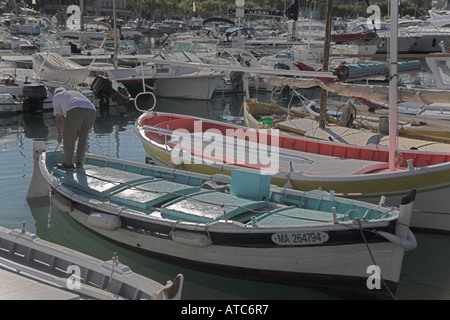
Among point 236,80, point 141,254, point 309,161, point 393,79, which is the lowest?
point 141,254

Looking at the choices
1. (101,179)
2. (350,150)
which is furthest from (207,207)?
(350,150)

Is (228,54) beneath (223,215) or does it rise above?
above

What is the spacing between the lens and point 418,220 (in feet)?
37.9

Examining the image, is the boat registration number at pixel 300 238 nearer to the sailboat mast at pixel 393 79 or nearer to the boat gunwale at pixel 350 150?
the sailboat mast at pixel 393 79

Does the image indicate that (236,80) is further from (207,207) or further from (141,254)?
(207,207)

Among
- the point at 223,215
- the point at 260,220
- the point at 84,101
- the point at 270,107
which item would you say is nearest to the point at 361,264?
the point at 260,220

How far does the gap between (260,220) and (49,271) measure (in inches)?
138

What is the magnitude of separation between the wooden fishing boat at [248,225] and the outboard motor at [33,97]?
14045mm

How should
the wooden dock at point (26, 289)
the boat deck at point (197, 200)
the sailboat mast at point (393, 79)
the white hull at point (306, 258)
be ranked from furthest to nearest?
1. the sailboat mast at point (393, 79)
2. the boat deck at point (197, 200)
3. the white hull at point (306, 258)
4. the wooden dock at point (26, 289)

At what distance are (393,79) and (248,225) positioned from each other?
4.68m

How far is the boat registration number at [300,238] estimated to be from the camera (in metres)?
8.53

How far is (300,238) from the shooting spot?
8617 millimetres

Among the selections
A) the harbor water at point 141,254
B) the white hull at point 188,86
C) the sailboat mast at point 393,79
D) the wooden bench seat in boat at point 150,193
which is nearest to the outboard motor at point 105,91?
the white hull at point 188,86
